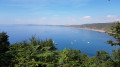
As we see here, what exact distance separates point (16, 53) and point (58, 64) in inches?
73.0

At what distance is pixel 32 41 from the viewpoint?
15.8 ft

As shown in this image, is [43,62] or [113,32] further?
[113,32]

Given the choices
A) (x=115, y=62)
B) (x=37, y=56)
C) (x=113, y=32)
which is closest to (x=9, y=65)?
(x=37, y=56)

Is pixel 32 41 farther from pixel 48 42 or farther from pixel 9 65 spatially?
pixel 9 65

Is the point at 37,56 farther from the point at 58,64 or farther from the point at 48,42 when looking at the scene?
the point at 48,42

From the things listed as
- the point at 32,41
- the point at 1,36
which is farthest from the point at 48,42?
the point at 1,36

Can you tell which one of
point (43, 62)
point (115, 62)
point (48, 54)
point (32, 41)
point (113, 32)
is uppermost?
point (113, 32)

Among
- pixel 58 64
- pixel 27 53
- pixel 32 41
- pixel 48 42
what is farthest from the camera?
pixel 48 42

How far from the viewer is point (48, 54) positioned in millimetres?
3406

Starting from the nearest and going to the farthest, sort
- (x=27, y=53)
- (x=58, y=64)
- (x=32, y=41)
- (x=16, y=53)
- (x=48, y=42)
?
1. (x=58, y=64)
2. (x=27, y=53)
3. (x=16, y=53)
4. (x=32, y=41)
5. (x=48, y=42)

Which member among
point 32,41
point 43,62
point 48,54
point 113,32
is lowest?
point 43,62

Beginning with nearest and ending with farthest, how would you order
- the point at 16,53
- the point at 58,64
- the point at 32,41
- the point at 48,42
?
1. the point at 58,64
2. the point at 16,53
3. the point at 32,41
4. the point at 48,42

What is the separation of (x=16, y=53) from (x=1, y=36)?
8.36 ft

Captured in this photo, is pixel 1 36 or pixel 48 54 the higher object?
pixel 1 36
